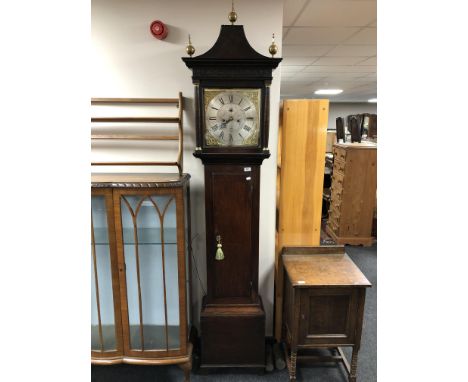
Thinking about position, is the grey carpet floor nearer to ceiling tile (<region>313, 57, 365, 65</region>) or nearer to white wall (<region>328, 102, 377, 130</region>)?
ceiling tile (<region>313, 57, 365, 65</region>)

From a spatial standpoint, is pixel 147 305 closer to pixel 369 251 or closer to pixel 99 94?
pixel 99 94

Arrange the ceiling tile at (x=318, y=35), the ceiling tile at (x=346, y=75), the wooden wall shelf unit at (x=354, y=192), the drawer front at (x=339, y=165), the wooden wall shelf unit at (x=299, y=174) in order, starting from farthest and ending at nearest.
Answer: the ceiling tile at (x=346, y=75) → the drawer front at (x=339, y=165) → the wooden wall shelf unit at (x=354, y=192) → the ceiling tile at (x=318, y=35) → the wooden wall shelf unit at (x=299, y=174)

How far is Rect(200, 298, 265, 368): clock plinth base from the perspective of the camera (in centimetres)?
192

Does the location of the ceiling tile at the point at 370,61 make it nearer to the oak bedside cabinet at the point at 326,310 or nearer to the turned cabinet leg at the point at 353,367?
the oak bedside cabinet at the point at 326,310

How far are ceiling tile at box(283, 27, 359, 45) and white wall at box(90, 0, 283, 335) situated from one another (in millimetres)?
711

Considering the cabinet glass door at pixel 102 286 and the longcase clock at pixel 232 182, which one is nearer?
the longcase clock at pixel 232 182

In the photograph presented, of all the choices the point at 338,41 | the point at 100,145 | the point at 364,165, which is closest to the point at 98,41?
the point at 100,145

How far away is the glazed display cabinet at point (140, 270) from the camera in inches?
68.3

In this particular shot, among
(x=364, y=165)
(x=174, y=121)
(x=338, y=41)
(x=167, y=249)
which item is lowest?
(x=167, y=249)

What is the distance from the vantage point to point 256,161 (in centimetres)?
176

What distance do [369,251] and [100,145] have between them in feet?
11.5

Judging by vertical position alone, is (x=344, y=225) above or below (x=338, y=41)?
below

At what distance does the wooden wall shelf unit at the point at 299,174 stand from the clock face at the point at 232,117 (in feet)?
1.27

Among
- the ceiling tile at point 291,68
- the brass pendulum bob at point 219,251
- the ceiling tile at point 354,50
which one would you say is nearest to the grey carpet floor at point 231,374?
the brass pendulum bob at point 219,251
